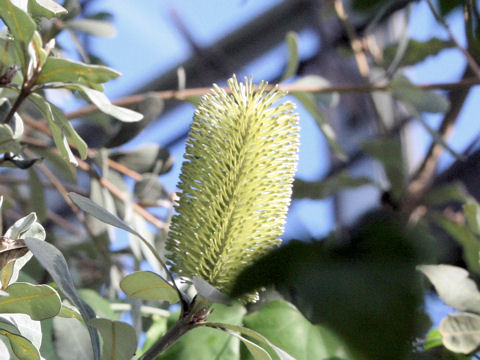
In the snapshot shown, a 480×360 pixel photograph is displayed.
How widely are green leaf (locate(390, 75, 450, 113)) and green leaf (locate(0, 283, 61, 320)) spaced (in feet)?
1.32

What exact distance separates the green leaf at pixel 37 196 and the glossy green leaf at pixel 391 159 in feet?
1.40

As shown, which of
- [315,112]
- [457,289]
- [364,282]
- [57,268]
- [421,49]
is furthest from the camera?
[421,49]

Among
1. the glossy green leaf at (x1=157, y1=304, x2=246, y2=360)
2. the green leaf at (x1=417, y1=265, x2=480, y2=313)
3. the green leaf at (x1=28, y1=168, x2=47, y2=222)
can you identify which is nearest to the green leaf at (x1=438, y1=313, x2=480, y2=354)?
the green leaf at (x1=417, y1=265, x2=480, y2=313)

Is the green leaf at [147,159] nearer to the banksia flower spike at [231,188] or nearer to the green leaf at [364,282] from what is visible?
the banksia flower spike at [231,188]

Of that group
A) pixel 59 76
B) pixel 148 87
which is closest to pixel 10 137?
pixel 59 76

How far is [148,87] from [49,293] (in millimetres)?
2257

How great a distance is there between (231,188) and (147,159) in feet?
0.96

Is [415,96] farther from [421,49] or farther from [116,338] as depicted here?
[116,338]

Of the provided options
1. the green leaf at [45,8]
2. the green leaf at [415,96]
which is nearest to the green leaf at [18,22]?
the green leaf at [45,8]

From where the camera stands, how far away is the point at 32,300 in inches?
8.9

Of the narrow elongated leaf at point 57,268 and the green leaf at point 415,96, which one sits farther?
the green leaf at point 415,96

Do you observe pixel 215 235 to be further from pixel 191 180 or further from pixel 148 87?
pixel 148 87

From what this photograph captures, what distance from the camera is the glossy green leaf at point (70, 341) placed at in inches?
10.1

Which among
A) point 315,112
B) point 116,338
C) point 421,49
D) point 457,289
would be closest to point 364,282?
point 116,338
